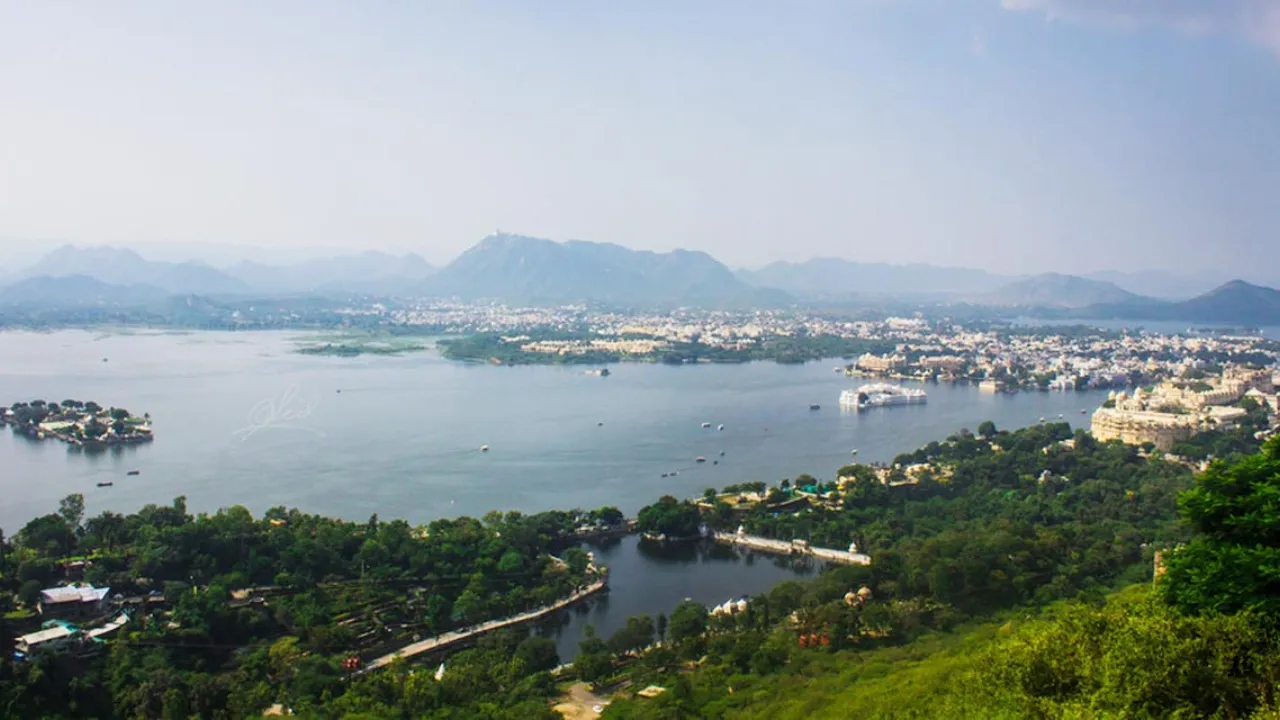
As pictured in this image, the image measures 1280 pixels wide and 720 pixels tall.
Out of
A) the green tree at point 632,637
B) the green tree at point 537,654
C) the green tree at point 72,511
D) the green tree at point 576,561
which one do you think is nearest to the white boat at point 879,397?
the green tree at point 576,561

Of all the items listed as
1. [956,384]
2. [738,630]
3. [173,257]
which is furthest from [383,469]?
[173,257]

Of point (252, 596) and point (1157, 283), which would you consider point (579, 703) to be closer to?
point (252, 596)

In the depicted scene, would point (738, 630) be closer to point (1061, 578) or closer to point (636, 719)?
point (636, 719)

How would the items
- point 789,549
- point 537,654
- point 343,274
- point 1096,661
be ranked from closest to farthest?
point 1096,661, point 537,654, point 789,549, point 343,274

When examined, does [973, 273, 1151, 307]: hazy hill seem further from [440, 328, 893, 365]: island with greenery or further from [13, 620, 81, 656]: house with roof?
[13, 620, 81, 656]: house with roof

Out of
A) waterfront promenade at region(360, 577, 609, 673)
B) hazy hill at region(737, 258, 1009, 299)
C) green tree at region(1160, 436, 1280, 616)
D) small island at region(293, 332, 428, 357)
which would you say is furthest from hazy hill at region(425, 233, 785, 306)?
green tree at region(1160, 436, 1280, 616)

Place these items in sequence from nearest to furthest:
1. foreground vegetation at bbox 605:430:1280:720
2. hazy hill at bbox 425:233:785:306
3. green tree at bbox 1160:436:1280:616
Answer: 1. foreground vegetation at bbox 605:430:1280:720
2. green tree at bbox 1160:436:1280:616
3. hazy hill at bbox 425:233:785:306

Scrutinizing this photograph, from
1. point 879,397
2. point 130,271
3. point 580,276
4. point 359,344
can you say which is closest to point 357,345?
point 359,344

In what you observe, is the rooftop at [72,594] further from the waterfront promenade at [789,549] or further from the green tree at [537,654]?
the waterfront promenade at [789,549]
